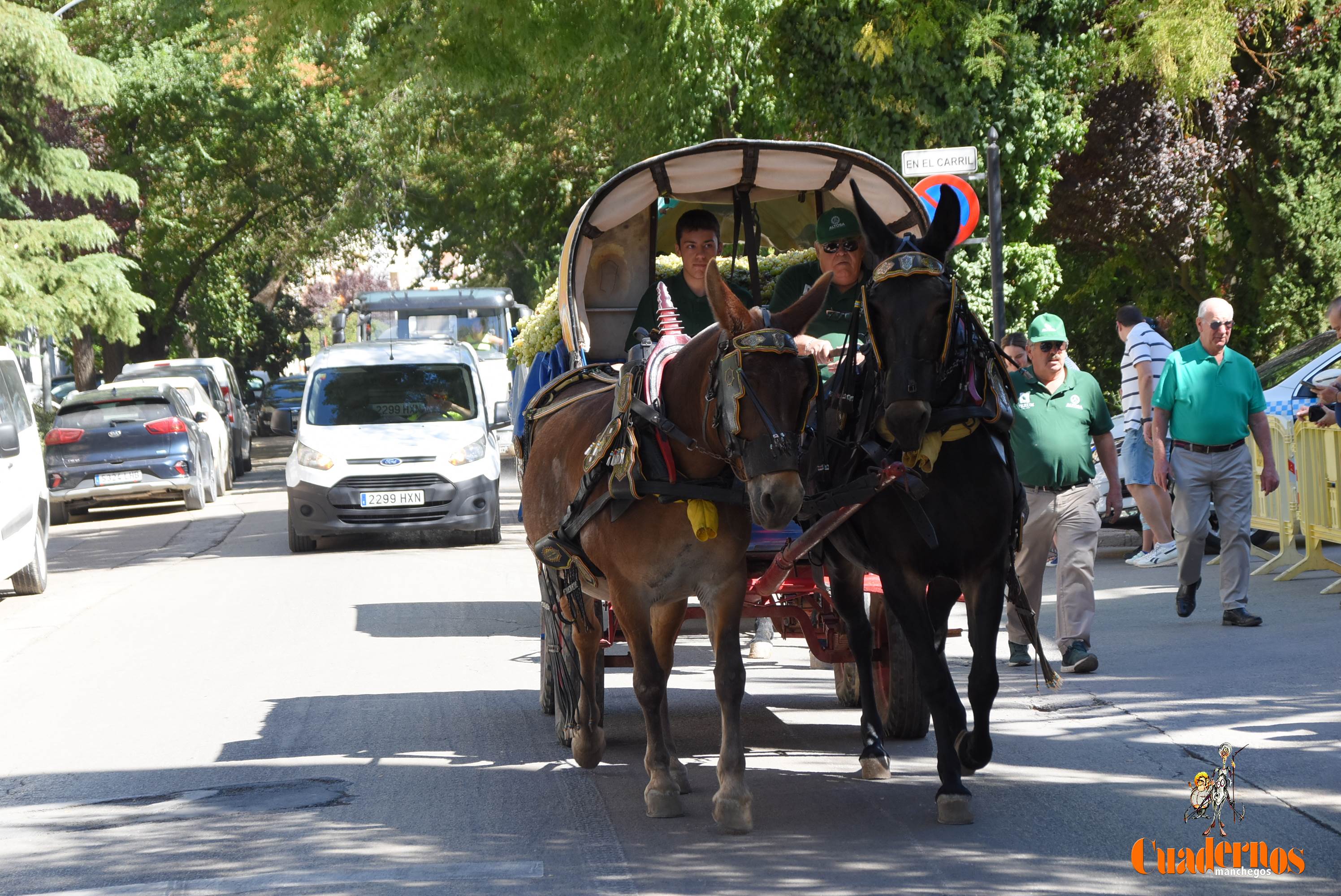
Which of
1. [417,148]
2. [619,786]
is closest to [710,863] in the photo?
[619,786]

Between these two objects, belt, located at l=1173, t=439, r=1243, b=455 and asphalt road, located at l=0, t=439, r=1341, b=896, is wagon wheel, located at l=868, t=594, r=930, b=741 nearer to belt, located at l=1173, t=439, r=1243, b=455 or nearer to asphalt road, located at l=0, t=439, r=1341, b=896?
asphalt road, located at l=0, t=439, r=1341, b=896

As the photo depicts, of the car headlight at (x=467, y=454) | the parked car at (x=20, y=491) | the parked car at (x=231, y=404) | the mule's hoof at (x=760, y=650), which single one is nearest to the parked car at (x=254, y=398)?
the parked car at (x=231, y=404)

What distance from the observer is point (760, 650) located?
1018 centimetres

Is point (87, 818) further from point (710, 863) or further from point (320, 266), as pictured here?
point (320, 266)

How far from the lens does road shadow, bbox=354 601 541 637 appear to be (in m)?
11.4

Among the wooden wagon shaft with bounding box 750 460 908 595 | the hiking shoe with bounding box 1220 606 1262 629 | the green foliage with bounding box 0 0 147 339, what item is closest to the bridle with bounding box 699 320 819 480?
the wooden wagon shaft with bounding box 750 460 908 595

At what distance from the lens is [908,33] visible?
15.8 meters

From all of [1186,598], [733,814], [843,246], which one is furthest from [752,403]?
[1186,598]

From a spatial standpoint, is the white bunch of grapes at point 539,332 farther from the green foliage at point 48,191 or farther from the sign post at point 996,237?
the green foliage at point 48,191

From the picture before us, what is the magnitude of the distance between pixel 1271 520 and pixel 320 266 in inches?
1861

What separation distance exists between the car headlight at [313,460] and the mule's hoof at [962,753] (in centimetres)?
1158

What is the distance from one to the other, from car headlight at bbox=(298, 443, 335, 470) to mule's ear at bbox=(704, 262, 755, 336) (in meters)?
11.9

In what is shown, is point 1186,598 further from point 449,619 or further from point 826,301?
point 449,619

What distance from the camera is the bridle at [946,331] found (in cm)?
560
